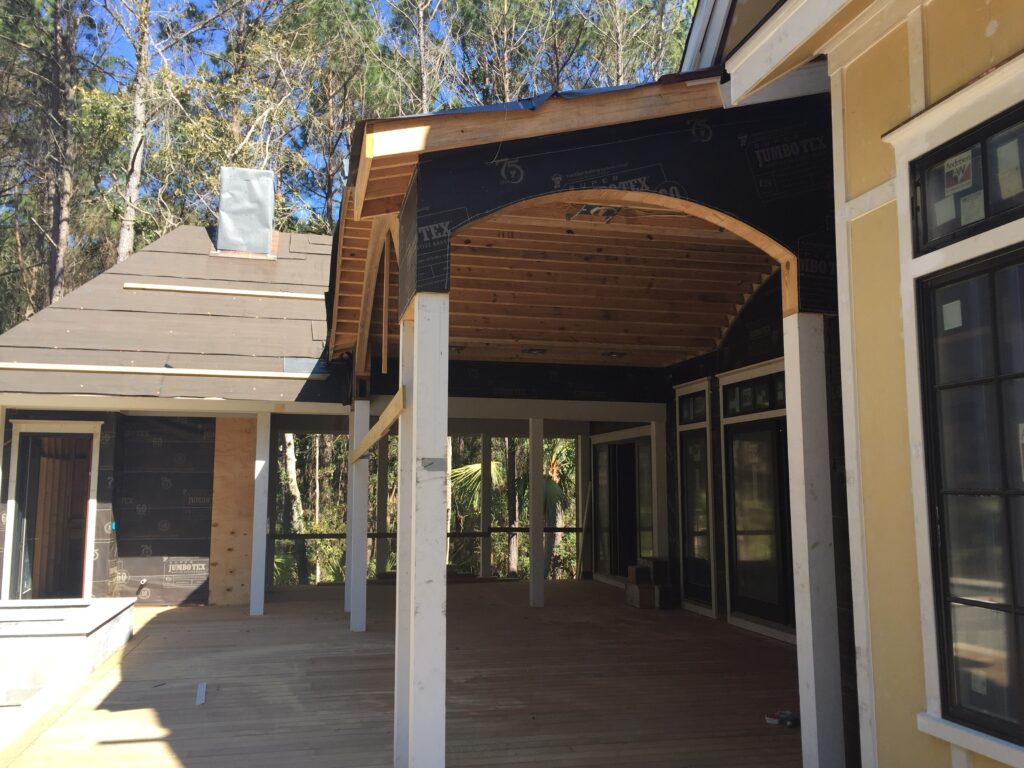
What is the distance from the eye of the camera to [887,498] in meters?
3.35

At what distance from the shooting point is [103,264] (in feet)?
72.5

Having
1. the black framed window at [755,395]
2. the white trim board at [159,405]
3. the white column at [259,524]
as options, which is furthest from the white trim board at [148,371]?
the black framed window at [755,395]

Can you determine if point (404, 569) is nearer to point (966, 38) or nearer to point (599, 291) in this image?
point (966, 38)

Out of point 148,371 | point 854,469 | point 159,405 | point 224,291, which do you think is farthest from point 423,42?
point 854,469

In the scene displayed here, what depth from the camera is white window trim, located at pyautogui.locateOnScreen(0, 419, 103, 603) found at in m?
10.1

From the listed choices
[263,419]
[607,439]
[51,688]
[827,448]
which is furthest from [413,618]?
[607,439]

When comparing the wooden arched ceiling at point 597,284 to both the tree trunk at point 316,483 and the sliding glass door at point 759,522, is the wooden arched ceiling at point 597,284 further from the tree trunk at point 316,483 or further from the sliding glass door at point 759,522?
the tree trunk at point 316,483

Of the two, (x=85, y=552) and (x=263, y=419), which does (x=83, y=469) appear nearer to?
(x=85, y=552)

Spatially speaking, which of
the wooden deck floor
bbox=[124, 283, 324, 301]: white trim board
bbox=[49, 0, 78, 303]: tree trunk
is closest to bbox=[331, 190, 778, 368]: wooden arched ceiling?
bbox=[124, 283, 324, 301]: white trim board

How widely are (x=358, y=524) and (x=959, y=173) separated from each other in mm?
7076

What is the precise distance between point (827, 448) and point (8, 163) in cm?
2340

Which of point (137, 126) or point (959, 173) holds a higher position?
point (137, 126)

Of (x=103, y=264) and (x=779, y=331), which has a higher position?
(x=103, y=264)

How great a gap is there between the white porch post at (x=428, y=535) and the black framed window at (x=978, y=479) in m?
1.95
